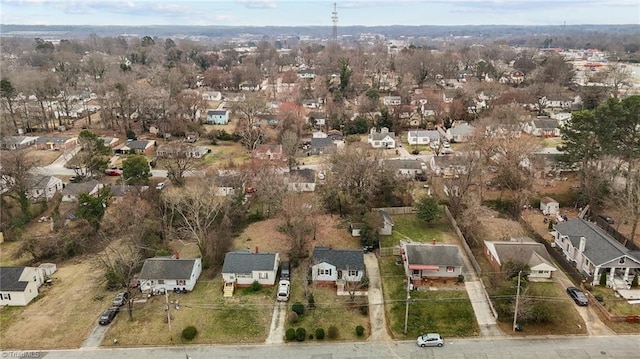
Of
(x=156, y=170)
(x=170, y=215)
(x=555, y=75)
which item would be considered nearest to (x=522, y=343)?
A: (x=170, y=215)

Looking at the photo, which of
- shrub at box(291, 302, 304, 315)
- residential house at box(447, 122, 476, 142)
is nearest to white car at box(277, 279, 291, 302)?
shrub at box(291, 302, 304, 315)

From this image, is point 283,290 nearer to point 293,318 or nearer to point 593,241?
point 293,318

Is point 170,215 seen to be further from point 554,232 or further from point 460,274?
point 554,232

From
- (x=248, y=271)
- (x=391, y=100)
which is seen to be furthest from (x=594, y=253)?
(x=391, y=100)

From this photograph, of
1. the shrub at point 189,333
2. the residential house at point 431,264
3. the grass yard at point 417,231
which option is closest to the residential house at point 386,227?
the grass yard at point 417,231

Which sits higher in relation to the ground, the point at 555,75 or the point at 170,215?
the point at 555,75

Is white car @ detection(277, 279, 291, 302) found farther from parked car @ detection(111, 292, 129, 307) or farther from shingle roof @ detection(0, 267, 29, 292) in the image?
shingle roof @ detection(0, 267, 29, 292)
